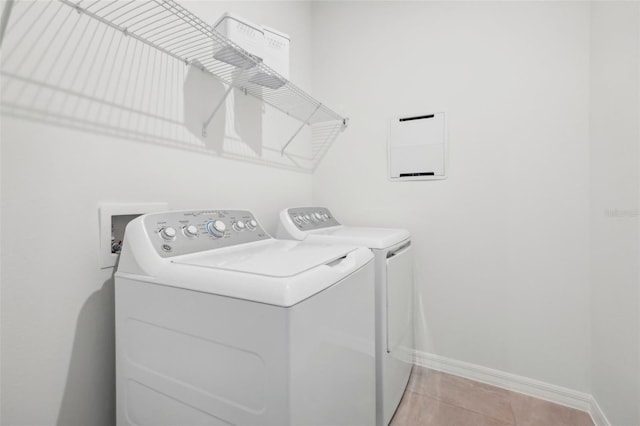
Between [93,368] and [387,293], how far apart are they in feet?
3.69

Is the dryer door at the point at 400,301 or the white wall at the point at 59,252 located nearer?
the white wall at the point at 59,252

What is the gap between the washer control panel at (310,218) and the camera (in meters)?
1.66

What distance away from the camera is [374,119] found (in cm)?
205

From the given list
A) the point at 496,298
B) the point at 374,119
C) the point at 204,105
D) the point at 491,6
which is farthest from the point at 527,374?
the point at 204,105

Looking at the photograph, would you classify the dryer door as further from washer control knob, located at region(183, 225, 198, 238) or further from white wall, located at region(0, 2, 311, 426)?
white wall, located at region(0, 2, 311, 426)

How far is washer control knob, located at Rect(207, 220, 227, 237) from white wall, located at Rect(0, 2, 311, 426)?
28cm

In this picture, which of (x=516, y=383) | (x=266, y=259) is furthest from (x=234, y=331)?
(x=516, y=383)

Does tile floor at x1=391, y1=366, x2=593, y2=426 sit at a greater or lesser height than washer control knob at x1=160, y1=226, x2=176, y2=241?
lesser

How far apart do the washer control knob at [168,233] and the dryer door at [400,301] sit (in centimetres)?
88

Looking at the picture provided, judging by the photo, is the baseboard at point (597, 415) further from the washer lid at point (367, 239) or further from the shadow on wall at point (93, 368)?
the shadow on wall at point (93, 368)

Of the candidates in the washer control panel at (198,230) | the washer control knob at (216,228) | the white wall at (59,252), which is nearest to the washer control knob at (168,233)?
the washer control panel at (198,230)

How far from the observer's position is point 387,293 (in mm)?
1312

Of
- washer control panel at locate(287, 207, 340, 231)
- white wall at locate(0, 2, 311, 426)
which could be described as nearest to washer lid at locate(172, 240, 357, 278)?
white wall at locate(0, 2, 311, 426)

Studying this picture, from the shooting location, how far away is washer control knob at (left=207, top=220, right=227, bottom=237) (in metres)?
1.11
